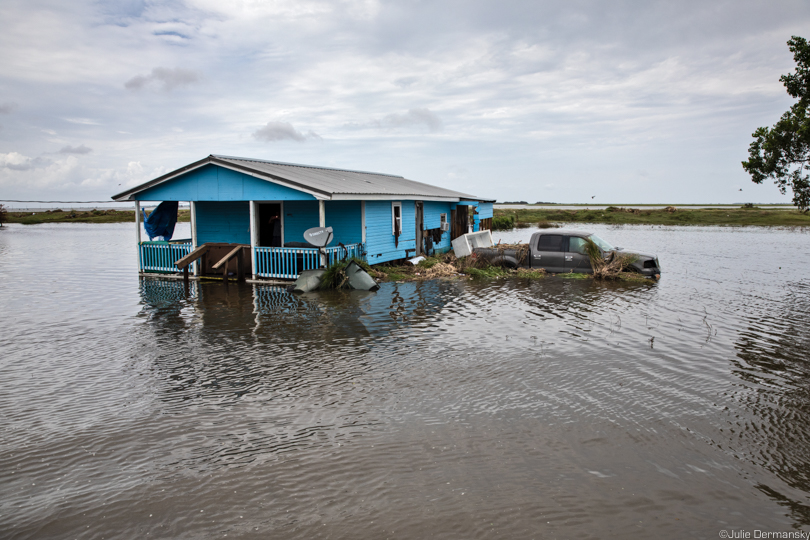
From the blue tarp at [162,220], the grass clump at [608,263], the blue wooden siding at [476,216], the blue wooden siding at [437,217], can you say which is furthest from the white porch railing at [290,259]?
the blue wooden siding at [476,216]

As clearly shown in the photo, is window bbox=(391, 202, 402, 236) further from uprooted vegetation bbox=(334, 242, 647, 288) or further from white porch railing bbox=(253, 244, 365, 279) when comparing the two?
white porch railing bbox=(253, 244, 365, 279)

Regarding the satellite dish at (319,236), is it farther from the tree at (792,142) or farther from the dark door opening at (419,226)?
the tree at (792,142)

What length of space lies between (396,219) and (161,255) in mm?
8922

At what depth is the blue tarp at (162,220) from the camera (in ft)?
66.7

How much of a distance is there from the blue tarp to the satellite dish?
7.12 meters

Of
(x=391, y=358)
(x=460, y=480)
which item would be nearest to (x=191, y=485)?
(x=460, y=480)

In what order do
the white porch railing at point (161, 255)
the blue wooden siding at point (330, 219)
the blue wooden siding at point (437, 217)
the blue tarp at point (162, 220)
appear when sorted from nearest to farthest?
1. the blue wooden siding at point (330, 219)
2. the white porch railing at point (161, 255)
3. the blue tarp at point (162, 220)
4. the blue wooden siding at point (437, 217)

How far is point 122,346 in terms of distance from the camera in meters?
9.62

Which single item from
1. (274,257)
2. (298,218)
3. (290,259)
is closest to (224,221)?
(298,218)

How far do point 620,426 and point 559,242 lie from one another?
13.5 metres

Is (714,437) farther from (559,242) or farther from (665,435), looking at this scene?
(559,242)

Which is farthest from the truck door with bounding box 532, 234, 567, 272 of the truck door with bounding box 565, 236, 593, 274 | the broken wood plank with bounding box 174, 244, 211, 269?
the broken wood plank with bounding box 174, 244, 211, 269

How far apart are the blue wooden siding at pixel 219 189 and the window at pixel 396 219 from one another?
5045mm

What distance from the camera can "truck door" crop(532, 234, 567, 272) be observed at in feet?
61.7
